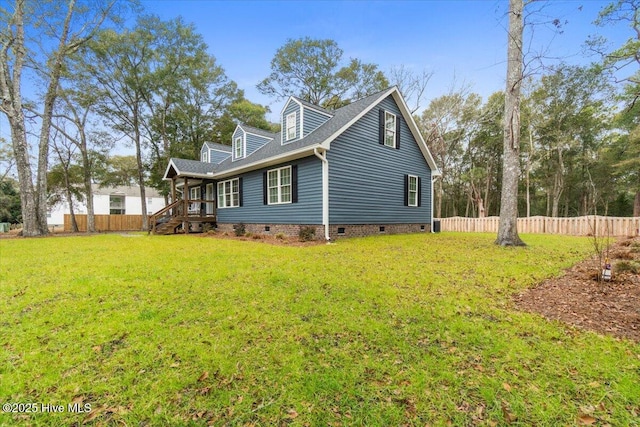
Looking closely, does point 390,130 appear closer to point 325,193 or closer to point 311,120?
point 311,120

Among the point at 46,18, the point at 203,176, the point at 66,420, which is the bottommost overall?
the point at 66,420

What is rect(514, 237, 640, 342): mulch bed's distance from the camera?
304 cm

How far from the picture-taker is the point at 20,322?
3.13m

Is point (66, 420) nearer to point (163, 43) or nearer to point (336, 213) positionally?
point (336, 213)

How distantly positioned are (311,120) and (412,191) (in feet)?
20.4

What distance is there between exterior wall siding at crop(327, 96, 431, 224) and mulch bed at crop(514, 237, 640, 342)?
272 inches

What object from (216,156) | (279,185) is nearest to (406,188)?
(279,185)

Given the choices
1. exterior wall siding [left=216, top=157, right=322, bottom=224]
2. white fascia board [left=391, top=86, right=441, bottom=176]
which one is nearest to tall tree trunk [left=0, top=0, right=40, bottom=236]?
exterior wall siding [left=216, top=157, right=322, bottom=224]

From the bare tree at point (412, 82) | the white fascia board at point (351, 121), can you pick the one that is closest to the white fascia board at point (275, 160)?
the white fascia board at point (351, 121)

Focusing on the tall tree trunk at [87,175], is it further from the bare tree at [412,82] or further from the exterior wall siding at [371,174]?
the bare tree at [412,82]

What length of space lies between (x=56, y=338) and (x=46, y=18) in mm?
19665

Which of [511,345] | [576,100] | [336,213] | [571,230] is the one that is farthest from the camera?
[576,100]

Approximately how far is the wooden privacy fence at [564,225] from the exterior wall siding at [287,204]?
9641 mm

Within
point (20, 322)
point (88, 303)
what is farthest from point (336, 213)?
point (20, 322)
